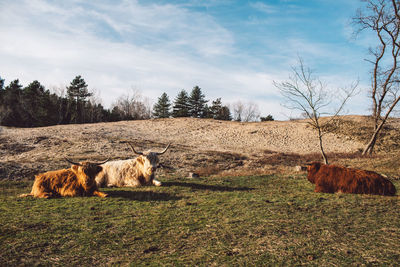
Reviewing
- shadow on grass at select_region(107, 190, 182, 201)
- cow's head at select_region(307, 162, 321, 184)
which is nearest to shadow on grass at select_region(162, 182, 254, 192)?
shadow on grass at select_region(107, 190, 182, 201)

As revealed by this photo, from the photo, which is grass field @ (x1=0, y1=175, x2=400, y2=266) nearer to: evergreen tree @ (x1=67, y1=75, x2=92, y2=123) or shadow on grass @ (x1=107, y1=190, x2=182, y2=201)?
shadow on grass @ (x1=107, y1=190, x2=182, y2=201)

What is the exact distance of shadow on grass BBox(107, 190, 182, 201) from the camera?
757 centimetres

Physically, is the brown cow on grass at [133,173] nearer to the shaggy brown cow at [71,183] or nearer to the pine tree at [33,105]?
the shaggy brown cow at [71,183]

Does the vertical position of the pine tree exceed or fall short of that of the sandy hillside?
it exceeds it

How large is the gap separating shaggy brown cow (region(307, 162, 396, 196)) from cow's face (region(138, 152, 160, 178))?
5425 mm

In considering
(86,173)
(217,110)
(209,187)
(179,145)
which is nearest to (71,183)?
(86,173)

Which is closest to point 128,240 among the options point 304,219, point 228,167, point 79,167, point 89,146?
point 304,219

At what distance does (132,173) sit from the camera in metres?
9.90

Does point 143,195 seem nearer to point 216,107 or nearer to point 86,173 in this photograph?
point 86,173

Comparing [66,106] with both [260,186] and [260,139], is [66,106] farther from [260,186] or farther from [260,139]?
[260,186]

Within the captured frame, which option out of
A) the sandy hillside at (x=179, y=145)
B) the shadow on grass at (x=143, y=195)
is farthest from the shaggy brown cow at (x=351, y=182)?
the sandy hillside at (x=179, y=145)

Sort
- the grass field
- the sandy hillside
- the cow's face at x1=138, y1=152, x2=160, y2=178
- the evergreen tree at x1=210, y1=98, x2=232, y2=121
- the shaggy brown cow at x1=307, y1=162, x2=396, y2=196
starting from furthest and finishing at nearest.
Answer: the evergreen tree at x1=210, y1=98, x2=232, y2=121 → the sandy hillside → the cow's face at x1=138, y1=152, x2=160, y2=178 → the shaggy brown cow at x1=307, y1=162, x2=396, y2=196 → the grass field

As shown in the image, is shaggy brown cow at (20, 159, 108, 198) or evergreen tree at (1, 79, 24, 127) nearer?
shaggy brown cow at (20, 159, 108, 198)

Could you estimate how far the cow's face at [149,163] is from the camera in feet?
31.2
